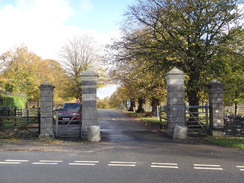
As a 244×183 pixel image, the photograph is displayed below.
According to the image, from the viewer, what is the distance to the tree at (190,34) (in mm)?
14867

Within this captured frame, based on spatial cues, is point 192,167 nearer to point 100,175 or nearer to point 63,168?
point 100,175

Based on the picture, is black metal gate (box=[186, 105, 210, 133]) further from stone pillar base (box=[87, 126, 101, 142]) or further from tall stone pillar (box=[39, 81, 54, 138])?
tall stone pillar (box=[39, 81, 54, 138])

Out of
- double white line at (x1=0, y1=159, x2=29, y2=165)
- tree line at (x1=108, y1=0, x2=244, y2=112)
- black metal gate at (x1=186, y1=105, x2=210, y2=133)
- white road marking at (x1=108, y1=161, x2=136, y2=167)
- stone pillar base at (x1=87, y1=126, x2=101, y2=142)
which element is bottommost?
white road marking at (x1=108, y1=161, x2=136, y2=167)

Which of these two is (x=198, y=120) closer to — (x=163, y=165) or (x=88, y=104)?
(x=88, y=104)

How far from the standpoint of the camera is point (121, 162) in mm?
8000

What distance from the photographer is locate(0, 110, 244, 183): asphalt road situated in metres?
6.34

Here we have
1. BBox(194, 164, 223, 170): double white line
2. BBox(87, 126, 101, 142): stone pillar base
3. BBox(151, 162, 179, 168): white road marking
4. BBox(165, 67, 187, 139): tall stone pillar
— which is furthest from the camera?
BBox(165, 67, 187, 139): tall stone pillar

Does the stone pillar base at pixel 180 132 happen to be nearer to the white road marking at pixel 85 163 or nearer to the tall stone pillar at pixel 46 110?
the white road marking at pixel 85 163

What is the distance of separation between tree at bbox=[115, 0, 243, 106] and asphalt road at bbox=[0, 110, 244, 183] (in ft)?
18.2

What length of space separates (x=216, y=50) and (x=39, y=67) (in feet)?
122

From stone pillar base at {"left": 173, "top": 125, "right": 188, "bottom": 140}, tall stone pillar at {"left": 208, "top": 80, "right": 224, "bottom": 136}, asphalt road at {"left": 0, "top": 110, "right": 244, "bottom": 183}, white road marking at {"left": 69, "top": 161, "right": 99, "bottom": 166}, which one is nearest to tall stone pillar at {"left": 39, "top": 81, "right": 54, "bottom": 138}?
asphalt road at {"left": 0, "top": 110, "right": 244, "bottom": 183}

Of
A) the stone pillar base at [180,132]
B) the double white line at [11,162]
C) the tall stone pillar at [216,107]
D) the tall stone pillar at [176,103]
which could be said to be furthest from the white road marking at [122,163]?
the tall stone pillar at [216,107]

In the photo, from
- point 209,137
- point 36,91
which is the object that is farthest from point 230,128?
point 36,91

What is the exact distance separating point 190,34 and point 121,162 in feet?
32.2
